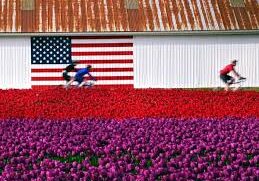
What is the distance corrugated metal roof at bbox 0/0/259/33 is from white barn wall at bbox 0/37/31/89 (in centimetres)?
82

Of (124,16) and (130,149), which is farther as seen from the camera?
(124,16)

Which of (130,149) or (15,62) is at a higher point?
(15,62)

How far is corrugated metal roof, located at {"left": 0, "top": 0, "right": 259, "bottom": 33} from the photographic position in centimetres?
3950

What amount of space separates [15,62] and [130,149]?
1103 inches

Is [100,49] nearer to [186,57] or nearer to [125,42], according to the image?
[125,42]

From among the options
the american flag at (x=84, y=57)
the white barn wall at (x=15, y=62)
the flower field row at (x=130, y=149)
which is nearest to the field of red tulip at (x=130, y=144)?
the flower field row at (x=130, y=149)

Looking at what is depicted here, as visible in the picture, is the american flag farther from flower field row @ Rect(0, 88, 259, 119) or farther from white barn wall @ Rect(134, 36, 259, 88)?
flower field row @ Rect(0, 88, 259, 119)

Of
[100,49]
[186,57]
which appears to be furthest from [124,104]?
[186,57]

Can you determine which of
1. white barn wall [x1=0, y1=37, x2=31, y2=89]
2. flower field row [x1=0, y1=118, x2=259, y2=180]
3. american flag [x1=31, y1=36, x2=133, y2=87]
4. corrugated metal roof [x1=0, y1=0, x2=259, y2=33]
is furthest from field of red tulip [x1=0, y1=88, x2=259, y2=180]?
white barn wall [x1=0, y1=37, x2=31, y2=89]

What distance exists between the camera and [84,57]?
39625 mm

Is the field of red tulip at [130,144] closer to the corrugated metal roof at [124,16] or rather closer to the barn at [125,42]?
the barn at [125,42]

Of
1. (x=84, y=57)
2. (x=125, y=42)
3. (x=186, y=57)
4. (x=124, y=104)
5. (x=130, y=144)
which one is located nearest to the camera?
(x=130, y=144)

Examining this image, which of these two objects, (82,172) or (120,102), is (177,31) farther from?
(82,172)

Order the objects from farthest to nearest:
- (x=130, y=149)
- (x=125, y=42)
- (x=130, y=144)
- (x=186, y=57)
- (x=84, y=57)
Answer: (x=186, y=57)
(x=125, y=42)
(x=84, y=57)
(x=130, y=144)
(x=130, y=149)
